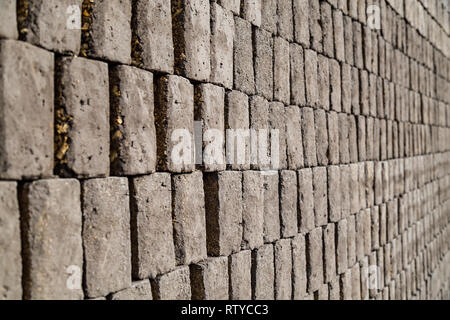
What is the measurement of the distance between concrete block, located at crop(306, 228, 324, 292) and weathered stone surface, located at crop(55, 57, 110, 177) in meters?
2.61

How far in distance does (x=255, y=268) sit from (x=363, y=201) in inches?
101

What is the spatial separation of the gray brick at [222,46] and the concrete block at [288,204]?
3.35 ft

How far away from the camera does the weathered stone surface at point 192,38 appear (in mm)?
3479

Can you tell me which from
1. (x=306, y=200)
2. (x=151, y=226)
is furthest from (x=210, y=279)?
(x=306, y=200)

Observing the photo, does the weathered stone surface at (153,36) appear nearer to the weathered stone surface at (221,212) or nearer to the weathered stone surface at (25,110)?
the weathered stone surface at (25,110)

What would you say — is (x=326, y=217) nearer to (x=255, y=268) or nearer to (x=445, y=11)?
Answer: (x=255, y=268)

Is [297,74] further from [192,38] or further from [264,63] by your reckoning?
[192,38]

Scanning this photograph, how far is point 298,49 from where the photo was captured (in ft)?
16.4

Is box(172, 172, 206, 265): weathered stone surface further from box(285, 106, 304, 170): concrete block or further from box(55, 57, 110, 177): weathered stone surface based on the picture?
box(285, 106, 304, 170): concrete block

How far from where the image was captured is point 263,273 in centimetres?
432

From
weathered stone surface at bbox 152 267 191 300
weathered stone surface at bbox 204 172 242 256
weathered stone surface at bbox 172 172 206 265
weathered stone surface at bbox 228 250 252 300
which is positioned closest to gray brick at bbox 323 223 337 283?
weathered stone surface at bbox 228 250 252 300

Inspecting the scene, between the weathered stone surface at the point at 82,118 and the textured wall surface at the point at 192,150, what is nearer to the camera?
the textured wall surface at the point at 192,150

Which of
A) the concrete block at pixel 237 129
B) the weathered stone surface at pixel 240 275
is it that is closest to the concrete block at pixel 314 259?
the weathered stone surface at pixel 240 275
